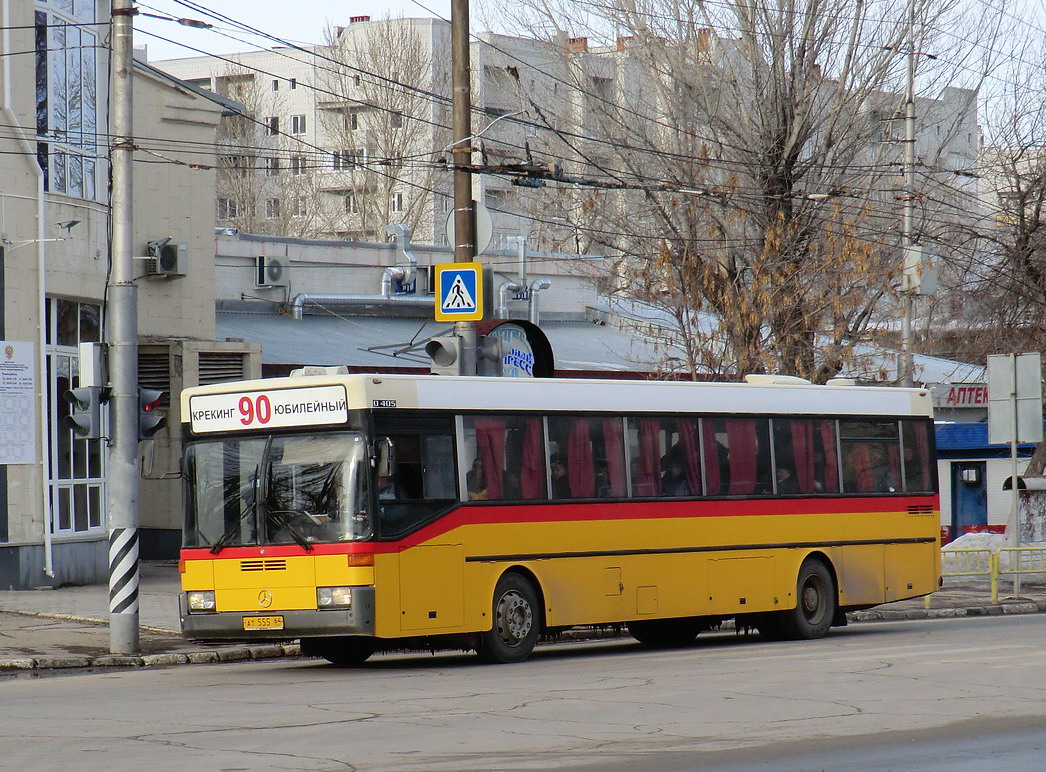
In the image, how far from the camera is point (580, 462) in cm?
1627

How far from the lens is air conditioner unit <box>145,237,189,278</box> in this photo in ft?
89.5

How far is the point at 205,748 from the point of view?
934cm

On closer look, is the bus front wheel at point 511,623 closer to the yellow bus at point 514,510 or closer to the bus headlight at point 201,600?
the yellow bus at point 514,510

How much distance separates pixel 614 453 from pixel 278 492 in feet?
12.1

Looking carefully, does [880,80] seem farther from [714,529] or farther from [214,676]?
[214,676]

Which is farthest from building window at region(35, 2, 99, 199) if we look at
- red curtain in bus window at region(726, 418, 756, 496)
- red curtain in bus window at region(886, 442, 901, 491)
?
red curtain in bus window at region(886, 442, 901, 491)

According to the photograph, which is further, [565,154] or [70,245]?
[565,154]

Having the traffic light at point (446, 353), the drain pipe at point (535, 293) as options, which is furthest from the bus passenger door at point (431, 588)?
the drain pipe at point (535, 293)

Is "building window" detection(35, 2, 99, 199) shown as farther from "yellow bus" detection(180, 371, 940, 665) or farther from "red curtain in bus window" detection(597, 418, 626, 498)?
"red curtain in bus window" detection(597, 418, 626, 498)

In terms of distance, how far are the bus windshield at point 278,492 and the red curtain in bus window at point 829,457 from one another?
21.6 ft

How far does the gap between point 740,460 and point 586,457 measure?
2317 mm

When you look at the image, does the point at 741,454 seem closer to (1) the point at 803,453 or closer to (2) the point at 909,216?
(1) the point at 803,453

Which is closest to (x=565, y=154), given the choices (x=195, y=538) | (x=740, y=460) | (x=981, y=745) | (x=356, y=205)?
(x=740, y=460)

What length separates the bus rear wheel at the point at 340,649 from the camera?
15.5m
